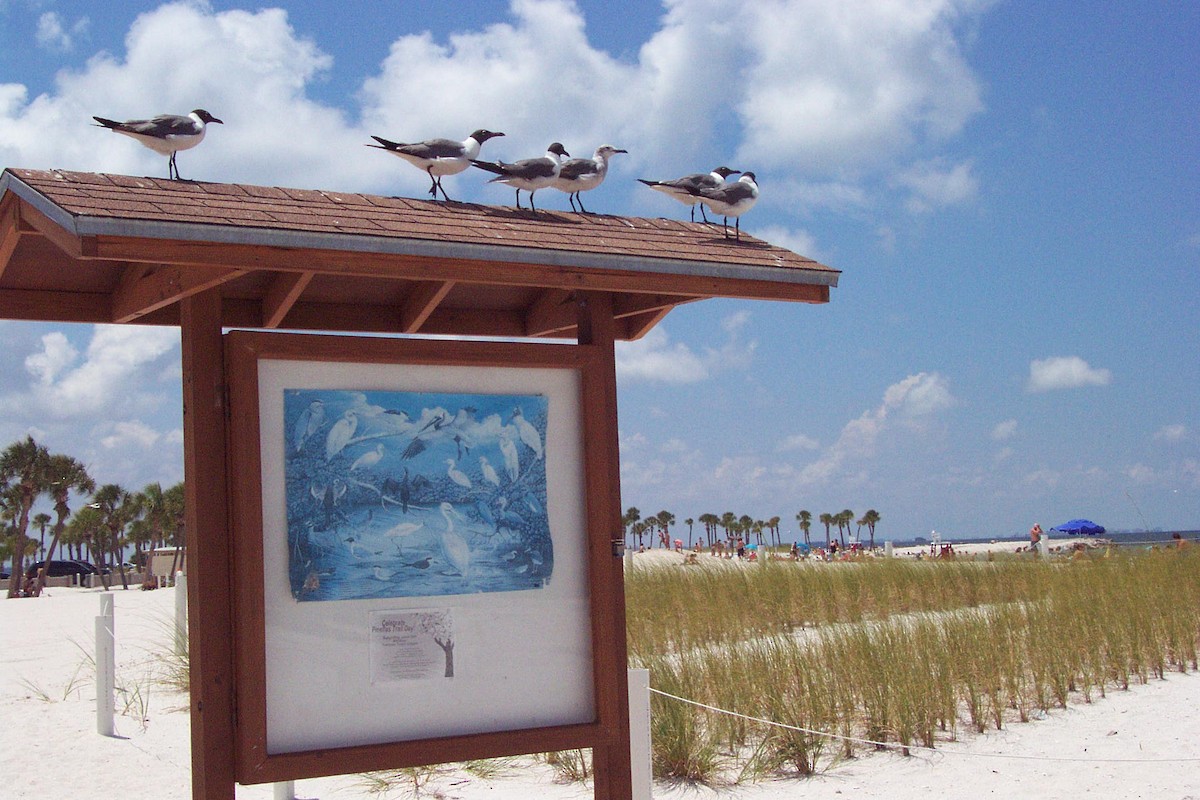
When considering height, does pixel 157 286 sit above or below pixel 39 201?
below

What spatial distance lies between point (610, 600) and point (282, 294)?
2034 millimetres

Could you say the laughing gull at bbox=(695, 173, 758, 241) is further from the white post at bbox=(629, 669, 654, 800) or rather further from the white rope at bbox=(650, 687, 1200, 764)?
the white rope at bbox=(650, 687, 1200, 764)

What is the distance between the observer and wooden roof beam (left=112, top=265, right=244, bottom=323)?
14.8 ft

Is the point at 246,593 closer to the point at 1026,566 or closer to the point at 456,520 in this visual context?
the point at 456,520

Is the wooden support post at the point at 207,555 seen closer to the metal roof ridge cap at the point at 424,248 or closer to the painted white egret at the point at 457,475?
the metal roof ridge cap at the point at 424,248

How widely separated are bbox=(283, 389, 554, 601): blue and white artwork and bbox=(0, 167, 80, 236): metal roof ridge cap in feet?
3.47

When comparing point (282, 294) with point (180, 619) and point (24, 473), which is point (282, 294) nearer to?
point (180, 619)

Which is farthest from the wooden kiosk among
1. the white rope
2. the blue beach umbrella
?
the blue beach umbrella

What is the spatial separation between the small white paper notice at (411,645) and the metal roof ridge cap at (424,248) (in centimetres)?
152

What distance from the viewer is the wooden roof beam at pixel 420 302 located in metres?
5.36

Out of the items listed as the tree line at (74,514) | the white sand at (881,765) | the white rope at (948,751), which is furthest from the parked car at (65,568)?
the white rope at (948,751)

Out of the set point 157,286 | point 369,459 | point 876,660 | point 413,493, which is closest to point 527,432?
point 413,493

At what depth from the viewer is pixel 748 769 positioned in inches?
317

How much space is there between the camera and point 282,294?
16.8 ft
